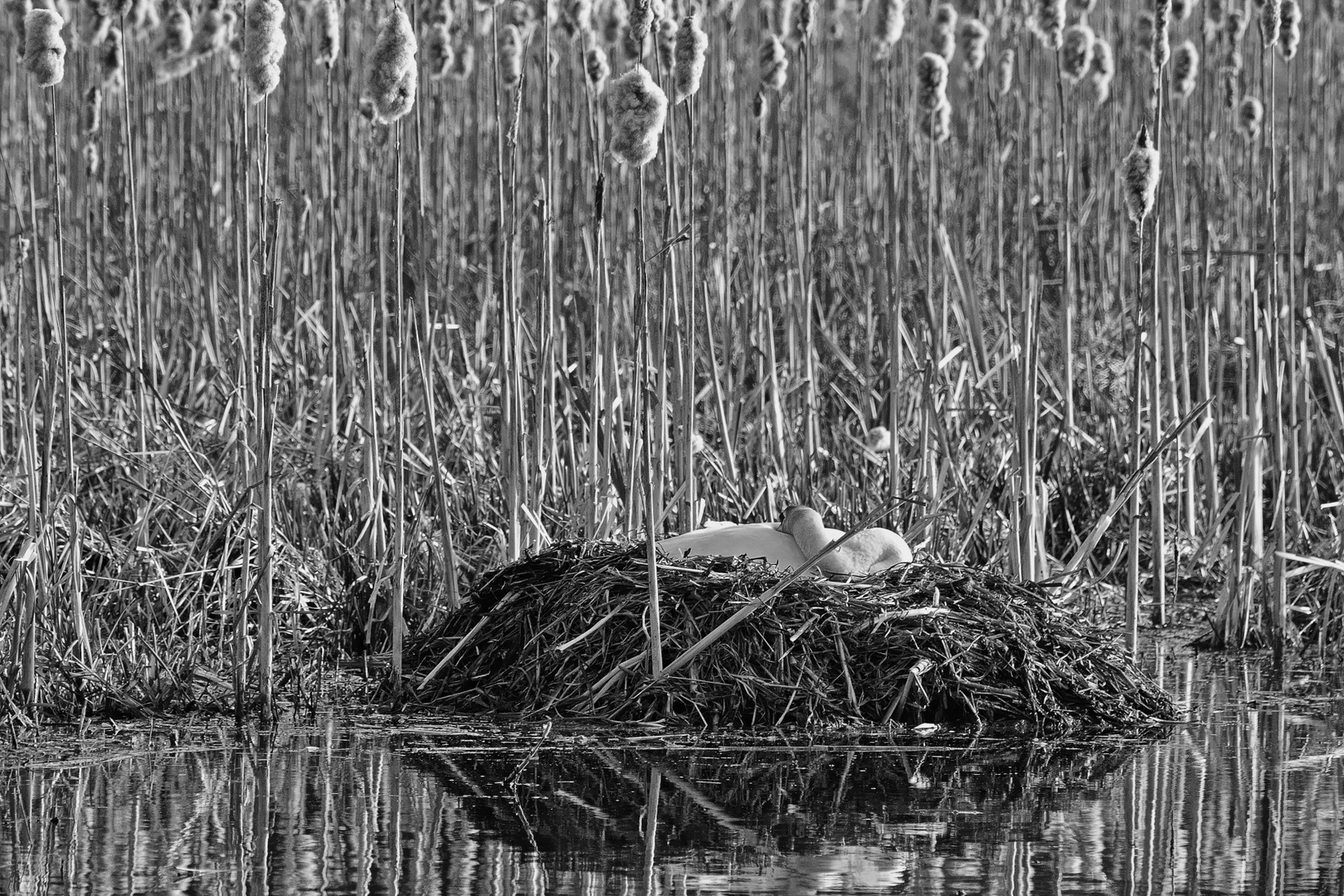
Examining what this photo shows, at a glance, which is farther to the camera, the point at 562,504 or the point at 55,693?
the point at 562,504

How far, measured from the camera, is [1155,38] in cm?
555

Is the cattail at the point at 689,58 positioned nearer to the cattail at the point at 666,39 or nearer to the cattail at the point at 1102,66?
the cattail at the point at 666,39

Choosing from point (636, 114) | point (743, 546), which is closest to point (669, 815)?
point (743, 546)

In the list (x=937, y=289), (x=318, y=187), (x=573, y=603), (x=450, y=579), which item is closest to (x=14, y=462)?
(x=450, y=579)

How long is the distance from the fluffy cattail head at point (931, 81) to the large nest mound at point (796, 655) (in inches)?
→ 101

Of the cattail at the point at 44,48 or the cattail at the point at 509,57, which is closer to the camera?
the cattail at the point at 44,48

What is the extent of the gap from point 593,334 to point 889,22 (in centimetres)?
200

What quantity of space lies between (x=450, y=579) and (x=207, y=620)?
67cm

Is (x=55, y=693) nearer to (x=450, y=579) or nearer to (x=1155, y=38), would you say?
(x=450, y=579)

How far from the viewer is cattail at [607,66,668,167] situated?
4480 millimetres

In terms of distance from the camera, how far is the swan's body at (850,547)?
16.2 feet

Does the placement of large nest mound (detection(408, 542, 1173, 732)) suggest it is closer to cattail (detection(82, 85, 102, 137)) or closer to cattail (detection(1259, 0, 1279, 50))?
cattail (detection(1259, 0, 1279, 50))

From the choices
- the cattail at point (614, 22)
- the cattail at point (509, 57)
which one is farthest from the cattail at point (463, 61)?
the cattail at point (614, 22)

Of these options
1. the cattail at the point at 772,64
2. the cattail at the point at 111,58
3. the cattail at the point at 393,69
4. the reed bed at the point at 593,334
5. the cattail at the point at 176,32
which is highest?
the cattail at the point at 176,32
